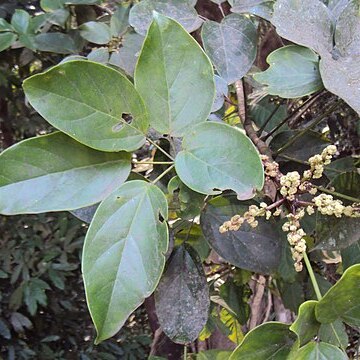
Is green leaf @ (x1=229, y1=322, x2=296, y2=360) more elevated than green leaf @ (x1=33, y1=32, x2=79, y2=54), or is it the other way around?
green leaf @ (x1=229, y1=322, x2=296, y2=360)

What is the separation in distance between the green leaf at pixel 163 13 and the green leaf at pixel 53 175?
19 centimetres

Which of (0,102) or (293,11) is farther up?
(293,11)

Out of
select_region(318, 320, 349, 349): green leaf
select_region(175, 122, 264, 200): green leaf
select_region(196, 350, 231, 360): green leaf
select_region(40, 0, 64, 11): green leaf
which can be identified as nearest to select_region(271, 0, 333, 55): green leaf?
select_region(175, 122, 264, 200): green leaf

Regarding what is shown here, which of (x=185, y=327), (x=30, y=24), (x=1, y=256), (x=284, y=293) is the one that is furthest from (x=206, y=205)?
(x=1, y=256)

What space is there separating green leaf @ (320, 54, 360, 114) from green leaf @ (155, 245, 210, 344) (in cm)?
23

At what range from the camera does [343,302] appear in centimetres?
34

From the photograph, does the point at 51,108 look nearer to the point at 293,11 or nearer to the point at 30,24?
the point at 293,11

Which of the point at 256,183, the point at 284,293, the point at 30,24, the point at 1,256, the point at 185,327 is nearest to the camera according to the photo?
the point at 256,183

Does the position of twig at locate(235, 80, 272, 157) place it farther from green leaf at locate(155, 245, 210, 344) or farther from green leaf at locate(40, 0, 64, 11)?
green leaf at locate(40, 0, 64, 11)

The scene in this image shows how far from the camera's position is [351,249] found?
20.4 inches

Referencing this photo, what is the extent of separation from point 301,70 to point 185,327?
10.3 inches

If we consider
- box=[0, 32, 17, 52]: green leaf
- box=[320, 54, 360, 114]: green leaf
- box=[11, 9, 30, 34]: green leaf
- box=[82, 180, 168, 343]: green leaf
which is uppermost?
box=[320, 54, 360, 114]: green leaf

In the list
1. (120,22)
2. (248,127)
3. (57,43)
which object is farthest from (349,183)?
(57,43)

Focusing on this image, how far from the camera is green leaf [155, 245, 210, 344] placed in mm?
482
